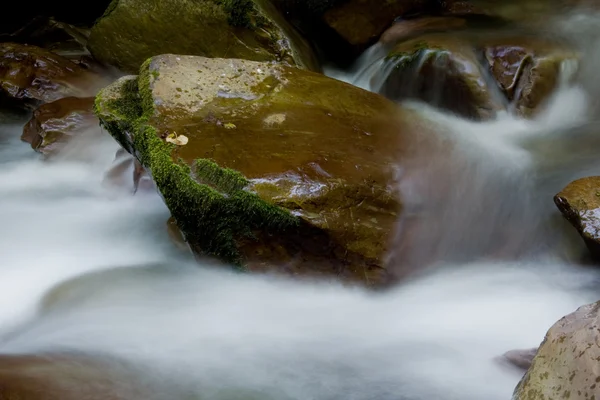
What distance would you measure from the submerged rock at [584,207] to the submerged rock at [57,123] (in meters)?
4.72

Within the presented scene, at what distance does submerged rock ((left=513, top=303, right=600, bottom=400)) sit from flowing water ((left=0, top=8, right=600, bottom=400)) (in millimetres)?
663

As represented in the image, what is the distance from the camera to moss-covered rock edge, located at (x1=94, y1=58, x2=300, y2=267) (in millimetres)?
3070

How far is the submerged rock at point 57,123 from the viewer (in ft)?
18.6

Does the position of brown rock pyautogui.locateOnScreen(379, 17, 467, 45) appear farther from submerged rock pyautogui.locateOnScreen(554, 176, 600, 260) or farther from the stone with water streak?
the stone with water streak

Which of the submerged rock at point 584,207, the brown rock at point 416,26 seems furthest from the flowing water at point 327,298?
the brown rock at point 416,26

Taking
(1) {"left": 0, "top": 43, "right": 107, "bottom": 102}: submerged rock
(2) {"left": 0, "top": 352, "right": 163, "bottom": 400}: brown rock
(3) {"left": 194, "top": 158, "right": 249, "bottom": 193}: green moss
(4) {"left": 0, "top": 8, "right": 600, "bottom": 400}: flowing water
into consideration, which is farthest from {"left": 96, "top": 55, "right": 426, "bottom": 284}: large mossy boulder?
(1) {"left": 0, "top": 43, "right": 107, "bottom": 102}: submerged rock

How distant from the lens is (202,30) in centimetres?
612

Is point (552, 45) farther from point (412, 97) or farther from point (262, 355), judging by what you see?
point (262, 355)

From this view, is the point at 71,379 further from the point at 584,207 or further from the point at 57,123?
the point at 57,123

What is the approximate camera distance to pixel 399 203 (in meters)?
3.35

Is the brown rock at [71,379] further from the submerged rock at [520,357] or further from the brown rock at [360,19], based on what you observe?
the brown rock at [360,19]

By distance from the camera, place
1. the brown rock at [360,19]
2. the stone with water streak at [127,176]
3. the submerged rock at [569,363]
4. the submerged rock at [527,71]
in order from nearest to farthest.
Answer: the submerged rock at [569,363] → the stone with water streak at [127,176] → the submerged rock at [527,71] → the brown rock at [360,19]

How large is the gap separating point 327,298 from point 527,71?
3443 millimetres

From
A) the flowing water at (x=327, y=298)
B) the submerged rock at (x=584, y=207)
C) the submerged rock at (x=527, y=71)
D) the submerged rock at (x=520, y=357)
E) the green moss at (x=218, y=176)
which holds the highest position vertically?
the submerged rock at (x=527, y=71)
